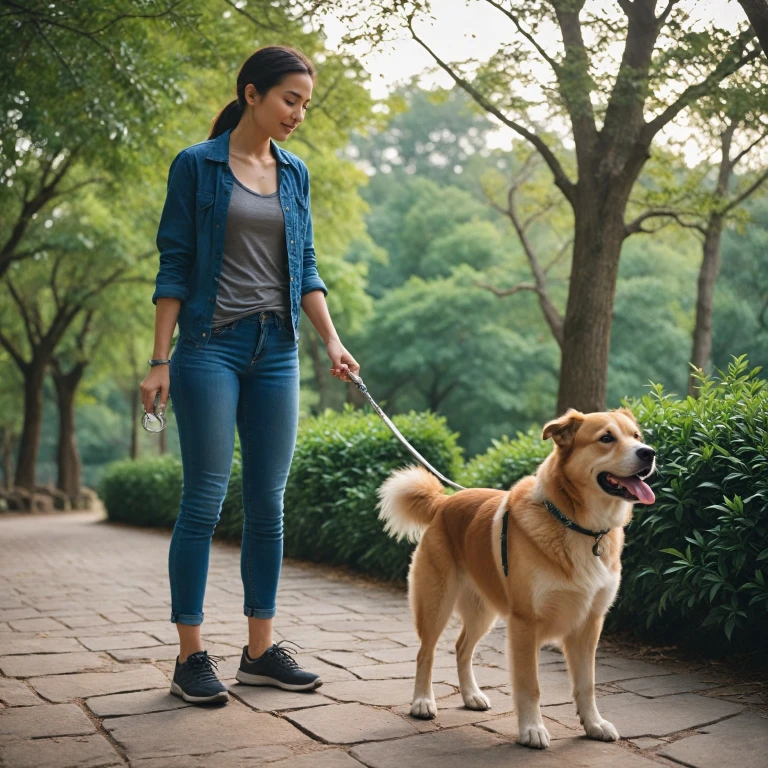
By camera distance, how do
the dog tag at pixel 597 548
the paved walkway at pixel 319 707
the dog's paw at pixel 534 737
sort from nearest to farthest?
the paved walkway at pixel 319 707
the dog's paw at pixel 534 737
the dog tag at pixel 597 548

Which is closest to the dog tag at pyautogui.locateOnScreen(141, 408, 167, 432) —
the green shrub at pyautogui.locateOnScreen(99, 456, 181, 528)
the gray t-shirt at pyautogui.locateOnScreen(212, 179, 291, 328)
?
the gray t-shirt at pyautogui.locateOnScreen(212, 179, 291, 328)

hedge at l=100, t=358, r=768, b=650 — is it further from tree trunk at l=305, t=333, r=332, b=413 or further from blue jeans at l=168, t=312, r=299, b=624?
tree trunk at l=305, t=333, r=332, b=413

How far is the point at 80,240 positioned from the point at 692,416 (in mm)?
15140

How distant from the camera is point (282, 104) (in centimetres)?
328

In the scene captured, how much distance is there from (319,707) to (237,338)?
57.2 inches

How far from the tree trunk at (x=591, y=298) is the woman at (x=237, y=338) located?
185 inches

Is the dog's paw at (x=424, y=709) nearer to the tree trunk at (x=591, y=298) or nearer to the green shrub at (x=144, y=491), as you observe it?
the tree trunk at (x=591, y=298)

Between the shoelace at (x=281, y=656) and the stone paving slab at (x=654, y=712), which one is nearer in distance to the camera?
the stone paving slab at (x=654, y=712)

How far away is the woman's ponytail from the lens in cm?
347

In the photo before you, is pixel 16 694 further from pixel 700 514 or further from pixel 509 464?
pixel 509 464

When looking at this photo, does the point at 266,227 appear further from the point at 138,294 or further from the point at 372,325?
the point at 372,325

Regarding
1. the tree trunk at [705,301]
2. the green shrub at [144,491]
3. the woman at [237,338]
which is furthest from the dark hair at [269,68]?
the tree trunk at [705,301]

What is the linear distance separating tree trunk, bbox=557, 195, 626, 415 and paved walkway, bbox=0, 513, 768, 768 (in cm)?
317

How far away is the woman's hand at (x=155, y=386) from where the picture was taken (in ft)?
10.4
